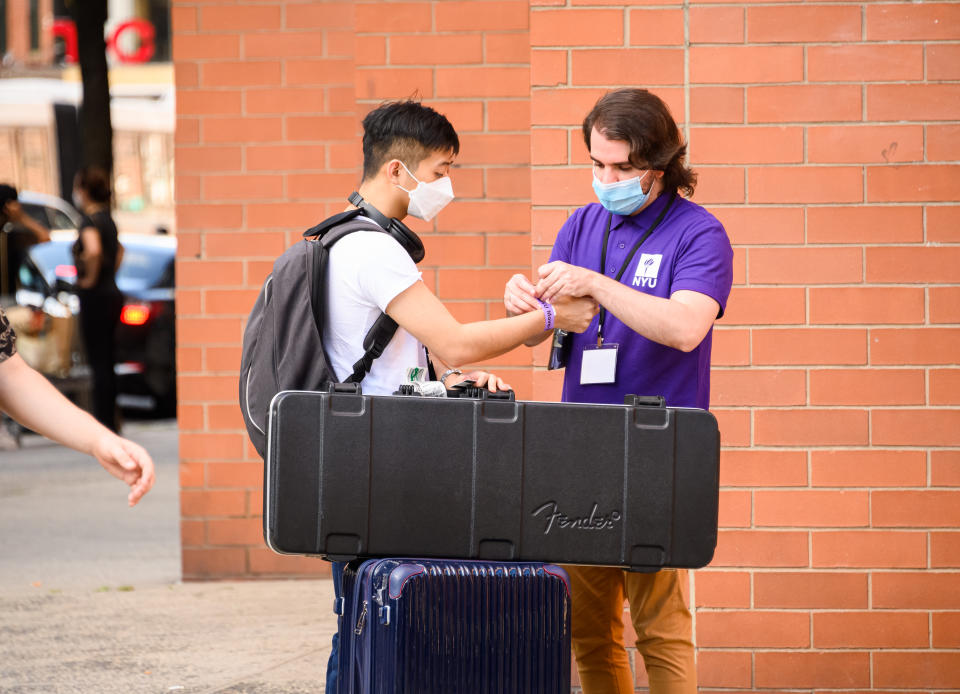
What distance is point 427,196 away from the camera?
3205 mm

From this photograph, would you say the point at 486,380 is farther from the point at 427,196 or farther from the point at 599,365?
the point at 427,196

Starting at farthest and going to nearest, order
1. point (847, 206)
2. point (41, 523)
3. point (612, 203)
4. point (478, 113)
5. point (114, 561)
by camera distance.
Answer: point (41, 523), point (114, 561), point (478, 113), point (847, 206), point (612, 203)

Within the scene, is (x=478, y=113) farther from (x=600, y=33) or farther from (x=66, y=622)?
(x=66, y=622)

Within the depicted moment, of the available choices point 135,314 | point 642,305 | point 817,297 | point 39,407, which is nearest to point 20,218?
point 135,314

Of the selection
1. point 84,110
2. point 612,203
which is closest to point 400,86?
point 612,203

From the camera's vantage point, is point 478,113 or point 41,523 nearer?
point 478,113

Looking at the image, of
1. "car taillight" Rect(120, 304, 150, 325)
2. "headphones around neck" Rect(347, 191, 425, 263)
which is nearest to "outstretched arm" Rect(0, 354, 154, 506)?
"headphones around neck" Rect(347, 191, 425, 263)

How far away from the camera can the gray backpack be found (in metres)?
2.92

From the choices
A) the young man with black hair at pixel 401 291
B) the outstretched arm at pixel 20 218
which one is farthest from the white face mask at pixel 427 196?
the outstretched arm at pixel 20 218

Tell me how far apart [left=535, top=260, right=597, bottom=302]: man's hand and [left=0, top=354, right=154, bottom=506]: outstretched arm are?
0.93 metres

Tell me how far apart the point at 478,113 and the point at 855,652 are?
248 centimetres

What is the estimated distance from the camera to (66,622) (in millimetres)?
5539

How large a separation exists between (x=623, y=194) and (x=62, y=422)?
51.4 inches

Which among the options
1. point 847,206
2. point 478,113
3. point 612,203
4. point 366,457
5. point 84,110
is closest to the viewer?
point 366,457
